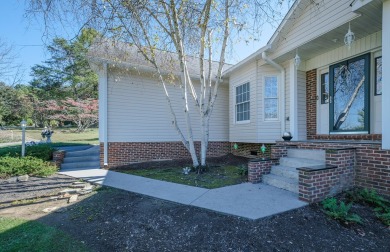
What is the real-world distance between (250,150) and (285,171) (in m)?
4.02

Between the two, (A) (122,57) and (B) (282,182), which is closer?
(B) (282,182)

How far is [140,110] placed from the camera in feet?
28.6

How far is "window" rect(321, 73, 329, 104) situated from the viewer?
6.59 metres

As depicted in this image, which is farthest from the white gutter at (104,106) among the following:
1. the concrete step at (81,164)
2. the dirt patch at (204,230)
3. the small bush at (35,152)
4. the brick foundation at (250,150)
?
the brick foundation at (250,150)

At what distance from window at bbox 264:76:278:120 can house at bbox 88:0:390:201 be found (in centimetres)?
3

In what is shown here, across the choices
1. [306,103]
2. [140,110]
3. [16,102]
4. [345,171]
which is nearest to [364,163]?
[345,171]

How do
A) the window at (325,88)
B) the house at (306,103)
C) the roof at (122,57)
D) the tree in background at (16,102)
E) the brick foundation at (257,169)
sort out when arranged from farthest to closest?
1. the tree in background at (16,102)
2. the roof at (122,57)
3. the window at (325,88)
4. the brick foundation at (257,169)
5. the house at (306,103)

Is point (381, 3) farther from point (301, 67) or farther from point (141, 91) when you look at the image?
point (141, 91)

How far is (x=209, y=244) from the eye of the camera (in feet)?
9.18

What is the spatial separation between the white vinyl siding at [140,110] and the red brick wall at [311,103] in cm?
447

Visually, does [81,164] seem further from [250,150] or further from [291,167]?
[291,167]

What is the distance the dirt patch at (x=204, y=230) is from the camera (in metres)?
2.77

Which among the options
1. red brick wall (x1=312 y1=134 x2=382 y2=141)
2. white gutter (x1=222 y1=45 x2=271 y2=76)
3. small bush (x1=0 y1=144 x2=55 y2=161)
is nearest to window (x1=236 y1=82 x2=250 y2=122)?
white gutter (x1=222 y1=45 x2=271 y2=76)

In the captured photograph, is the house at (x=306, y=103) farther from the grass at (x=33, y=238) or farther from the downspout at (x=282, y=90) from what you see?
the grass at (x=33, y=238)
